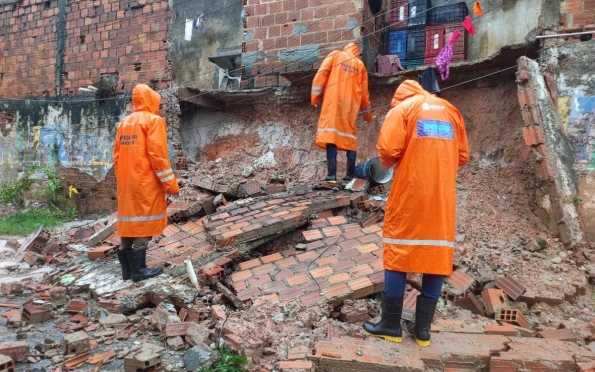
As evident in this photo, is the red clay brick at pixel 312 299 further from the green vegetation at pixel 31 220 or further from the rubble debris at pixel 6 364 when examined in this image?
the green vegetation at pixel 31 220

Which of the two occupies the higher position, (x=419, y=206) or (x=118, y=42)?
(x=118, y=42)

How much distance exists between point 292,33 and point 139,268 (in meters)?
4.06

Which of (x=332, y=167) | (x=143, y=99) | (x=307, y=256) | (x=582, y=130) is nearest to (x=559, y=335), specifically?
(x=307, y=256)

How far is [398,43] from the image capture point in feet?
22.3

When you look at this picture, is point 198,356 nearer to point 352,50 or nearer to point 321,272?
point 321,272

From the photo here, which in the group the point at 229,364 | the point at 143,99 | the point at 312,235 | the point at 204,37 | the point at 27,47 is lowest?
the point at 229,364

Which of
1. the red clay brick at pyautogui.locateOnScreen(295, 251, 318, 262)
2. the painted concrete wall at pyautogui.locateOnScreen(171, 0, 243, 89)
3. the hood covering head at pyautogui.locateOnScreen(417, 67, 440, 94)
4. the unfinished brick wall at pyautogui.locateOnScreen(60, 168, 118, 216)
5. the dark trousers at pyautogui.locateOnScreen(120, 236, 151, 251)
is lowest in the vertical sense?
the red clay brick at pyautogui.locateOnScreen(295, 251, 318, 262)

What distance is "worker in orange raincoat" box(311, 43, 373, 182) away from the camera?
17.0 ft

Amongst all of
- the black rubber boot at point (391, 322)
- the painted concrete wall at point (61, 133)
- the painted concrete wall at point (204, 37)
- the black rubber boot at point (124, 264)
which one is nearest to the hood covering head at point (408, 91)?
the black rubber boot at point (391, 322)

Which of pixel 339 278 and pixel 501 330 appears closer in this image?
pixel 501 330

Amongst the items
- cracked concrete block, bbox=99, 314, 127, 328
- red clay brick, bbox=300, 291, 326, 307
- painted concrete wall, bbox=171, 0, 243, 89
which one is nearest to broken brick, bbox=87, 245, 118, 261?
cracked concrete block, bbox=99, 314, 127, 328

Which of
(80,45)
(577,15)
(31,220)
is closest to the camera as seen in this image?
(577,15)

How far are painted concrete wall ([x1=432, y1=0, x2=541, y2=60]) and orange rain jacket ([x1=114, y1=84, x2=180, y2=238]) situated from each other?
5034 millimetres

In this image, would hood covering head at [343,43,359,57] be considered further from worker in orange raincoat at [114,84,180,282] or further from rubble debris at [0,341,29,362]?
rubble debris at [0,341,29,362]
